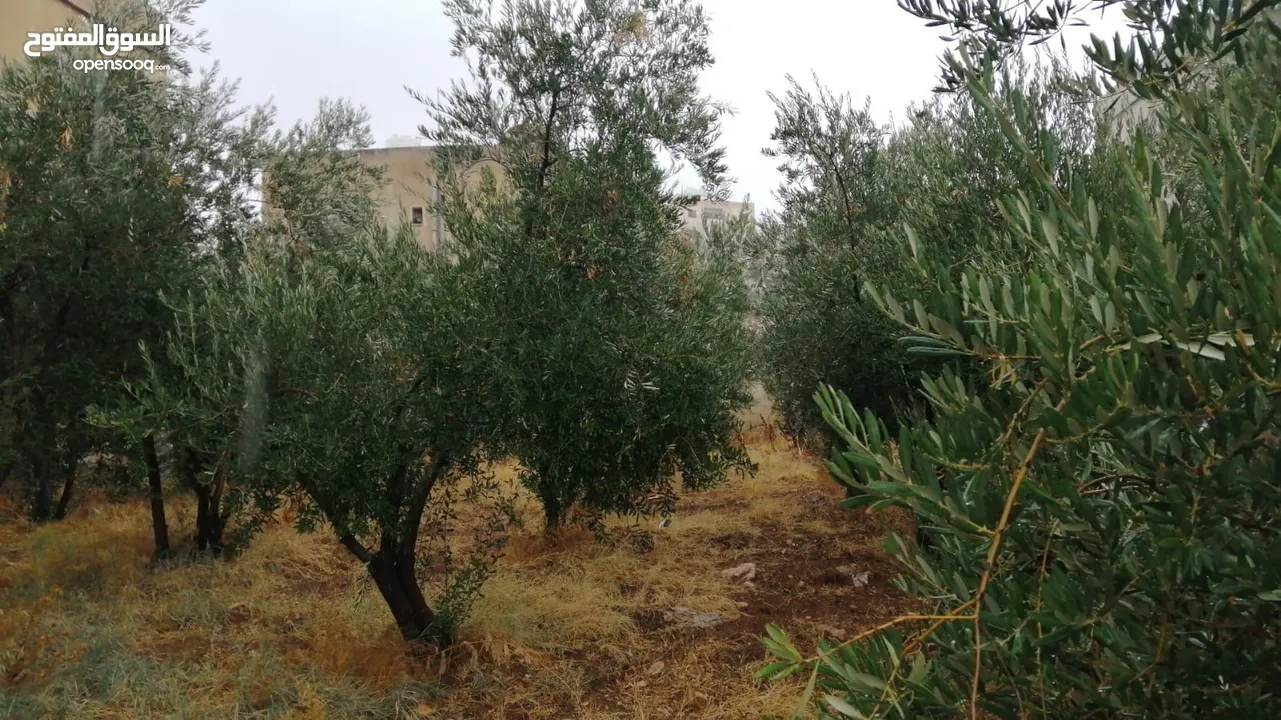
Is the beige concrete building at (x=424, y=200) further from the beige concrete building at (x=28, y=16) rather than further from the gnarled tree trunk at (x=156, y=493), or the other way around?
the beige concrete building at (x=28, y=16)

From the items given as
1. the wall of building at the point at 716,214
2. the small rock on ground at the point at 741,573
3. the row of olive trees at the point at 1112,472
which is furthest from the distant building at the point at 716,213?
the row of olive trees at the point at 1112,472

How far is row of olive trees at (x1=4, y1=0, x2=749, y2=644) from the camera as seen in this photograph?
483 cm

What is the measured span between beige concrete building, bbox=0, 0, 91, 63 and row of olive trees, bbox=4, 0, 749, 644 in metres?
3.20

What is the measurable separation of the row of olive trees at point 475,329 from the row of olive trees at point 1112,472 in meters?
3.30

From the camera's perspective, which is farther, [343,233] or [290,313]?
[343,233]

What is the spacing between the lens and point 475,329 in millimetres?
4723

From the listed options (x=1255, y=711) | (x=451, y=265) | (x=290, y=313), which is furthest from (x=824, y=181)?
(x=1255, y=711)

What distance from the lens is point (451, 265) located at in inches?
201

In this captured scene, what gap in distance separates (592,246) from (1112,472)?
3.66m

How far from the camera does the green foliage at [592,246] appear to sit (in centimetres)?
488

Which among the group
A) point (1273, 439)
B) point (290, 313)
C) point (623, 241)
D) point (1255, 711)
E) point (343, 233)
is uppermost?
point (343, 233)

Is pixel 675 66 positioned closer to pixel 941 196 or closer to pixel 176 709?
pixel 941 196

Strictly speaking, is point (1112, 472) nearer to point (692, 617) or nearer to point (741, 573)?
point (692, 617)

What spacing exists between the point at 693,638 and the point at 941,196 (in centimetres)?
396
